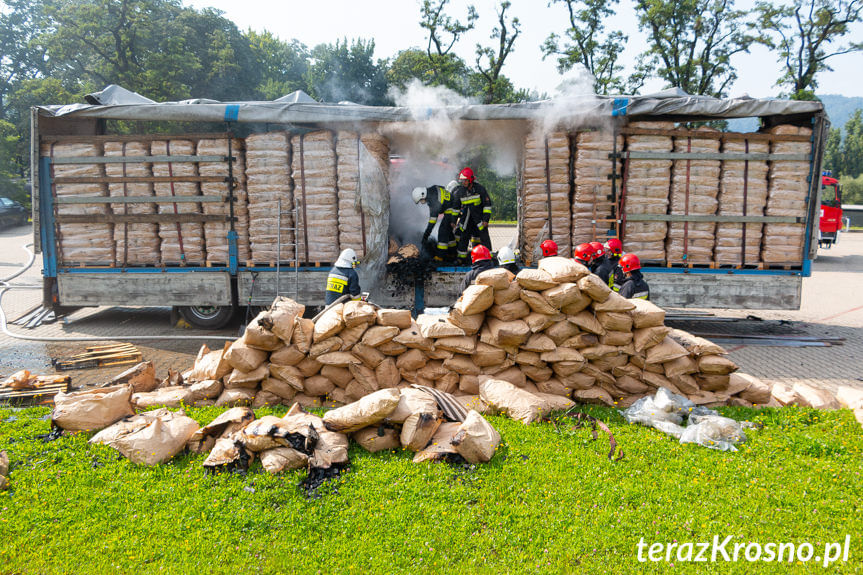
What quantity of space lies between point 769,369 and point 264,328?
737 cm

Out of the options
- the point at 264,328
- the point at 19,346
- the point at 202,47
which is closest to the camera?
the point at 264,328

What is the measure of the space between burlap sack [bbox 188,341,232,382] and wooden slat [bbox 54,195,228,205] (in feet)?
12.9

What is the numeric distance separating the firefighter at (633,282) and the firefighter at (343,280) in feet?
12.5

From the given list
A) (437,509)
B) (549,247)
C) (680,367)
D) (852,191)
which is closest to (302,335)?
(437,509)

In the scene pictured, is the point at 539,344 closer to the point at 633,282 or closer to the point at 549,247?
the point at 633,282

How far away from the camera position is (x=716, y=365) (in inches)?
230

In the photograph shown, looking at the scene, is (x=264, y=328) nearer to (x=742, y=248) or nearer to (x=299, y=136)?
(x=299, y=136)

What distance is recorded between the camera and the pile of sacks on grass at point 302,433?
448 cm

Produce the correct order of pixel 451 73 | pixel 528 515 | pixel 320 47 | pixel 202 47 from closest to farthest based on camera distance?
pixel 528 515, pixel 451 73, pixel 202 47, pixel 320 47

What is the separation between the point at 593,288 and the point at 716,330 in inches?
236

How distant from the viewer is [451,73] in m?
29.3

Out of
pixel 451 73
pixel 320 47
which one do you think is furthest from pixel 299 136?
pixel 320 47

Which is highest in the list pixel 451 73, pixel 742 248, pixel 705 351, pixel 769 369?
pixel 451 73

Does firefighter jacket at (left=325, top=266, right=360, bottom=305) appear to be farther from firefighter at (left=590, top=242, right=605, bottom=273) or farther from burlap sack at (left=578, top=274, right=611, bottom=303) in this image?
firefighter at (left=590, top=242, right=605, bottom=273)
